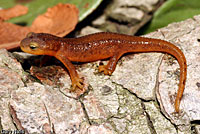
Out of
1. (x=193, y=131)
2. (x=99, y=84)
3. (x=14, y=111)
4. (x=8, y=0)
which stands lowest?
(x=193, y=131)

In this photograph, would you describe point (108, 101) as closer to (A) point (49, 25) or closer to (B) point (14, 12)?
(A) point (49, 25)

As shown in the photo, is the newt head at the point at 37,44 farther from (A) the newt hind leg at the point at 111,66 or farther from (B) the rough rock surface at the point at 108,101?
(A) the newt hind leg at the point at 111,66

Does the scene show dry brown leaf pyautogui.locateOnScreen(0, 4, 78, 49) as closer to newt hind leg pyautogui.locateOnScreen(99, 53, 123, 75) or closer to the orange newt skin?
the orange newt skin

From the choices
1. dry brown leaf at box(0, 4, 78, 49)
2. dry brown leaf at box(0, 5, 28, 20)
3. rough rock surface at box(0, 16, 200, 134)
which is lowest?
rough rock surface at box(0, 16, 200, 134)

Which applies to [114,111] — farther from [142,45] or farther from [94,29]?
[94,29]

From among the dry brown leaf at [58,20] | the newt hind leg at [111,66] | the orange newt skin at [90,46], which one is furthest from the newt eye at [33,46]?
the newt hind leg at [111,66]

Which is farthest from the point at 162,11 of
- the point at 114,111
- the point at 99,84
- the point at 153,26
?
the point at 114,111

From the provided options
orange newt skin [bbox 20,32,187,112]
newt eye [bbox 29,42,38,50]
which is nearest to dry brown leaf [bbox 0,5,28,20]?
orange newt skin [bbox 20,32,187,112]
